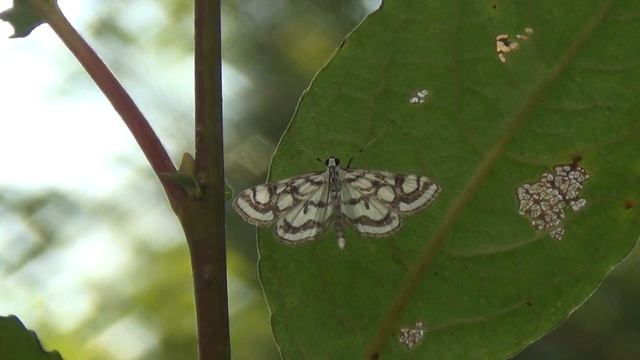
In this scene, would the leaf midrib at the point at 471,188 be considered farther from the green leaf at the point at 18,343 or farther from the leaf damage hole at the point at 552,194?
the green leaf at the point at 18,343

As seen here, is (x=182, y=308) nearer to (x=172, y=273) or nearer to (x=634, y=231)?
(x=172, y=273)

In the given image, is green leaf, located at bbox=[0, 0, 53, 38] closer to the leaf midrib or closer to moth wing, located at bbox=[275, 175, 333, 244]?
moth wing, located at bbox=[275, 175, 333, 244]

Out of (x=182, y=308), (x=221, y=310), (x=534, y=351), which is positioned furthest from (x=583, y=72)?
(x=534, y=351)

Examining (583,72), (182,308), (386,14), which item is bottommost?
(182,308)

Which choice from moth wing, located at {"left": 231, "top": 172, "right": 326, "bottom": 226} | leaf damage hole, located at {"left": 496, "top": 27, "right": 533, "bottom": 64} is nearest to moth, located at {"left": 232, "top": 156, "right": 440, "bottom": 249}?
moth wing, located at {"left": 231, "top": 172, "right": 326, "bottom": 226}

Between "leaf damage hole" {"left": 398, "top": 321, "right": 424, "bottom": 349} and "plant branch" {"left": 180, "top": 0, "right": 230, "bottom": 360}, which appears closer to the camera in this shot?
"plant branch" {"left": 180, "top": 0, "right": 230, "bottom": 360}

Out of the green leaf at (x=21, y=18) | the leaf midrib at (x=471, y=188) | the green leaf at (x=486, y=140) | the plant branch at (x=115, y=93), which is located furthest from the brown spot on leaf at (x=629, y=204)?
the green leaf at (x=21, y=18)

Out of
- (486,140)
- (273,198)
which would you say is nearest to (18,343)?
(273,198)
